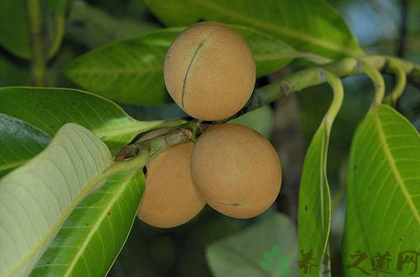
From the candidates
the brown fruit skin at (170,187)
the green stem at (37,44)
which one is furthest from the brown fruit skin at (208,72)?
the green stem at (37,44)

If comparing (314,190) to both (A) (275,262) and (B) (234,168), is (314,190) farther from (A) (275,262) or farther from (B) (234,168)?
(A) (275,262)

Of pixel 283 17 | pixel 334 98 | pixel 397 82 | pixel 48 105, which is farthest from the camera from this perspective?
pixel 283 17

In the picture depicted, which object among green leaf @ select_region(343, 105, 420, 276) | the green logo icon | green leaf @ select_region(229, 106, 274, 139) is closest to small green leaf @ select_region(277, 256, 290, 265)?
the green logo icon

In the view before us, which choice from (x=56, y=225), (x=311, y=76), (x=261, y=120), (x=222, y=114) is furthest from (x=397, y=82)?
(x=56, y=225)

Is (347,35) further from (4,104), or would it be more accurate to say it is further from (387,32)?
(387,32)

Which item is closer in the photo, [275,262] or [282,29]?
[282,29]

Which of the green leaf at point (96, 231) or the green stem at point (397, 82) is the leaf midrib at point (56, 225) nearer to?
the green leaf at point (96, 231)

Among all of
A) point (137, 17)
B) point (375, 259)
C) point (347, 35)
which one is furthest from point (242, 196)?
point (137, 17)
